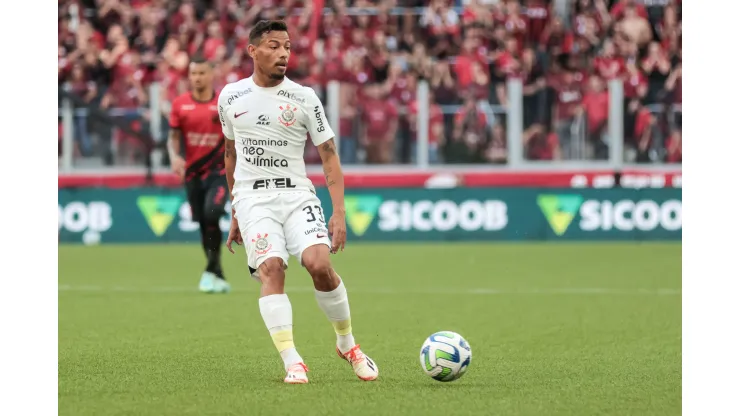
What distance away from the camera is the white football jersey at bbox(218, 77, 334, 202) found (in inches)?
304

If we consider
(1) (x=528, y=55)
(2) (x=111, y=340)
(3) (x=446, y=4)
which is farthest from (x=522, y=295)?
(3) (x=446, y=4)

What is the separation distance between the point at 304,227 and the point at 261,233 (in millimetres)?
254

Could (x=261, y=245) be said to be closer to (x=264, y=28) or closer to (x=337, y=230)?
(x=337, y=230)

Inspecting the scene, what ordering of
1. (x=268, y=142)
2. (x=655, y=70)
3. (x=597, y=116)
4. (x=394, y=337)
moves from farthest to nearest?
Result: (x=655, y=70) → (x=597, y=116) → (x=394, y=337) → (x=268, y=142)

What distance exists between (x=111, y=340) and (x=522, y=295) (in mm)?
5037

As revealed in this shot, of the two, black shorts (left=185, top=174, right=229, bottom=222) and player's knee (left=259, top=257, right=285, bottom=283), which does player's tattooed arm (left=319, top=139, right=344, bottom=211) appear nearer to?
player's knee (left=259, top=257, right=285, bottom=283)

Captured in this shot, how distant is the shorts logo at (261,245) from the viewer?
7.68 m

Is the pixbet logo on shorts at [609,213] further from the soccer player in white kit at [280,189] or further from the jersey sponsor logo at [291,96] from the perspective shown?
the jersey sponsor logo at [291,96]

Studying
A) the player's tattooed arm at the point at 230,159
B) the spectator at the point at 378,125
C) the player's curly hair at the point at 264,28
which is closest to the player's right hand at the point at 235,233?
the player's tattooed arm at the point at 230,159

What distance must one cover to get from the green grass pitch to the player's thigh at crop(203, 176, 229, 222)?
2.81 ft

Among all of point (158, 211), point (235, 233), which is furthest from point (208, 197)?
point (158, 211)

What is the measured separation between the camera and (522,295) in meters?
13.5

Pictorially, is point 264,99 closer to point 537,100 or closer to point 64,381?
point 64,381

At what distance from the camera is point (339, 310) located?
25.7ft
